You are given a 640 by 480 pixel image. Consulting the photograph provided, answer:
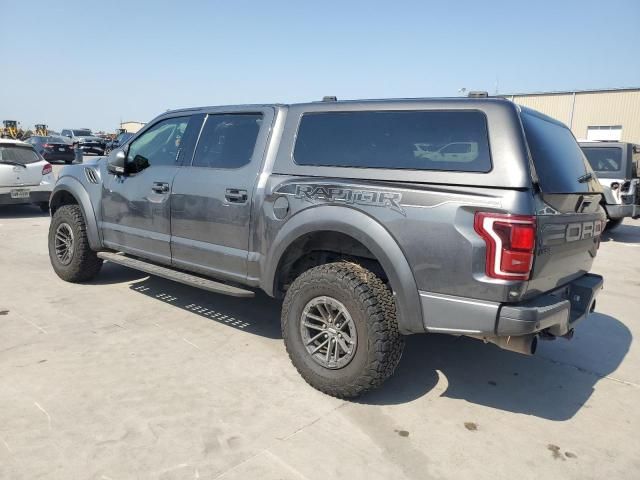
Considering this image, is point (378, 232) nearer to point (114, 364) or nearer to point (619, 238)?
point (114, 364)

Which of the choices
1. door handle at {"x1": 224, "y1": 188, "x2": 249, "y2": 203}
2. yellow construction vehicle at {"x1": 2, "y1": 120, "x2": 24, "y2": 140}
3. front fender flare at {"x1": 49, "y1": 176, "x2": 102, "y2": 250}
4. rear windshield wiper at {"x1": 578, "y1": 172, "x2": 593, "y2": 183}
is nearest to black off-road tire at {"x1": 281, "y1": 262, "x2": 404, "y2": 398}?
door handle at {"x1": 224, "y1": 188, "x2": 249, "y2": 203}

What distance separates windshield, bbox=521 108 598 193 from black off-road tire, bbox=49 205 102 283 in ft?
14.6

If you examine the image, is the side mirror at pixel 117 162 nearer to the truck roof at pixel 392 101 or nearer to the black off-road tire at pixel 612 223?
the truck roof at pixel 392 101

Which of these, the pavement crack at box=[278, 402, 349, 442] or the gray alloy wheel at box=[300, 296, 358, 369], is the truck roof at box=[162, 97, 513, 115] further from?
the pavement crack at box=[278, 402, 349, 442]

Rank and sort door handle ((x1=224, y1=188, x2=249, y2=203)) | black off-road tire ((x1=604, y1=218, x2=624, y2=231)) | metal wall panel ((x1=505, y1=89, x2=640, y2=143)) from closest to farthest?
door handle ((x1=224, y1=188, x2=249, y2=203)) < black off-road tire ((x1=604, y1=218, x2=624, y2=231)) < metal wall panel ((x1=505, y1=89, x2=640, y2=143))

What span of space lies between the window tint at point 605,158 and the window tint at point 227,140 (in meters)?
8.46

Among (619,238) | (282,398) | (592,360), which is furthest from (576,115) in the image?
(282,398)

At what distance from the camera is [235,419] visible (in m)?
2.89

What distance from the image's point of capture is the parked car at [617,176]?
9414 mm

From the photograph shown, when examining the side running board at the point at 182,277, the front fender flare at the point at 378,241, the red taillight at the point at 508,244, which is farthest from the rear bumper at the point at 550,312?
the side running board at the point at 182,277

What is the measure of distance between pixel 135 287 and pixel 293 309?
2762 mm

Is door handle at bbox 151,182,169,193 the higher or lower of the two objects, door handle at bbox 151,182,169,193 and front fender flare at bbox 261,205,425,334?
the higher

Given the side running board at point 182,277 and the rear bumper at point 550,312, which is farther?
the side running board at point 182,277

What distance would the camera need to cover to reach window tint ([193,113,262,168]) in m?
3.89
